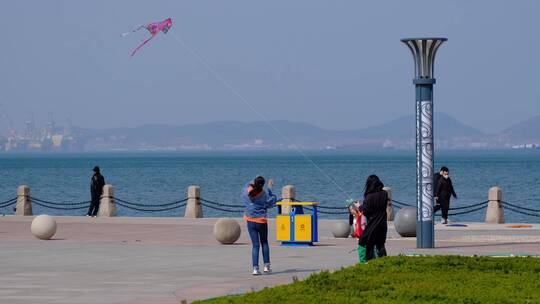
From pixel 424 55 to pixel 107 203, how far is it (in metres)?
18.4

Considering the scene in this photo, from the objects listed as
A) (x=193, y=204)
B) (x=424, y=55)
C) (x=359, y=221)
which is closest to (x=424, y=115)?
(x=424, y=55)

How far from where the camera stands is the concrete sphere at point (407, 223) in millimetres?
30906

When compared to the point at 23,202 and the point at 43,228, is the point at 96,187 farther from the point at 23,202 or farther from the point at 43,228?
the point at 43,228

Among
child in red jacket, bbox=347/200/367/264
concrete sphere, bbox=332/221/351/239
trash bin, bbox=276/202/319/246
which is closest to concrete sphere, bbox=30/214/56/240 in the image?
trash bin, bbox=276/202/319/246

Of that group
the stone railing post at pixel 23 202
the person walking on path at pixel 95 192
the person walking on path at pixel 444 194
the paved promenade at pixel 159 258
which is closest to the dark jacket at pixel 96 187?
the person walking on path at pixel 95 192

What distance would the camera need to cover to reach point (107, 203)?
43656 mm

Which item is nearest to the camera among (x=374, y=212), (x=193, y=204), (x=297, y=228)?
(x=374, y=212)

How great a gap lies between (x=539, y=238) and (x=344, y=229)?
454cm

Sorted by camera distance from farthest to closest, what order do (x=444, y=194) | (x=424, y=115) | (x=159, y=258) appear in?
1. (x=444, y=194)
2. (x=424, y=115)
3. (x=159, y=258)

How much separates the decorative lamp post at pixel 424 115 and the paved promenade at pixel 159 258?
1.17m

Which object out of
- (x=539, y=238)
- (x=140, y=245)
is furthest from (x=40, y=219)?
(x=539, y=238)

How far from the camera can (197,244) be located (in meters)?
29.1

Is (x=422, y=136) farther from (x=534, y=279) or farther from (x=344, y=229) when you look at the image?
(x=534, y=279)

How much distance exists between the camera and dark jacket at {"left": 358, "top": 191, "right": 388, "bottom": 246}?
19.9 m
